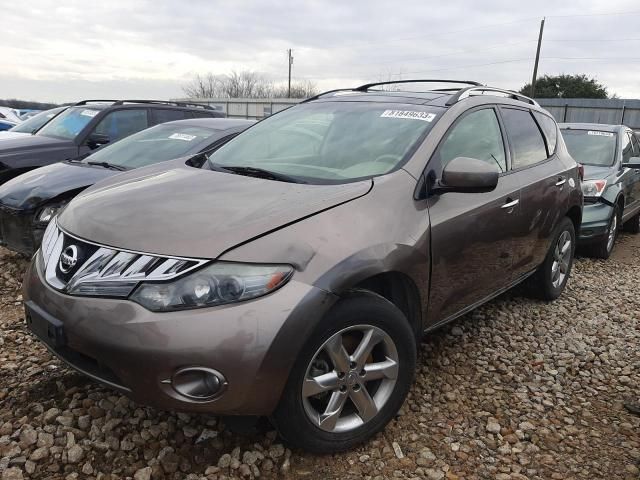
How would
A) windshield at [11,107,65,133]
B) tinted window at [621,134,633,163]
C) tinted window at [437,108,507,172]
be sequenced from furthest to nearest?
windshield at [11,107,65,133] < tinted window at [621,134,633,163] < tinted window at [437,108,507,172]

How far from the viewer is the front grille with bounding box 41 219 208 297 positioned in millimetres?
1922

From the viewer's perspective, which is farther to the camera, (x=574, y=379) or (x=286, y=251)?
(x=574, y=379)

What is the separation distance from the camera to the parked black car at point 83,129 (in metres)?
5.79

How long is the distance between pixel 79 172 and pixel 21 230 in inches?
28.9

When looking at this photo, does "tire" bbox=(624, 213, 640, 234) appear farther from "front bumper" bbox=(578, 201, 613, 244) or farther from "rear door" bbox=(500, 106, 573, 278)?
"rear door" bbox=(500, 106, 573, 278)

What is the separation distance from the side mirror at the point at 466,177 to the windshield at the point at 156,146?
297 centimetres

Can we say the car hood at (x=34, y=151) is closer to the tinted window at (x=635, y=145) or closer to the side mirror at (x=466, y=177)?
the side mirror at (x=466, y=177)

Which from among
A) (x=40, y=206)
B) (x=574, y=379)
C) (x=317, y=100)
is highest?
(x=317, y=100)

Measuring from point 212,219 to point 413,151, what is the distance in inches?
45.7

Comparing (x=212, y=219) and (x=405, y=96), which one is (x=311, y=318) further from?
(x=405, y=96)

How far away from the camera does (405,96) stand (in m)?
3.32

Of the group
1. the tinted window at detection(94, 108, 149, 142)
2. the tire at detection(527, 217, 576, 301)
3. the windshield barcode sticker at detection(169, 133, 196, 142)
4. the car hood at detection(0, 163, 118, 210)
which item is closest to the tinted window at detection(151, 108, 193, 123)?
the tinted window at detection(94, 108, 149, 142)

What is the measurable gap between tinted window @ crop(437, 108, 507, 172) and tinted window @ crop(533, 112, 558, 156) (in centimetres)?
90

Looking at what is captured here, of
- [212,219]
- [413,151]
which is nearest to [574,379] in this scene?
[413,151]
